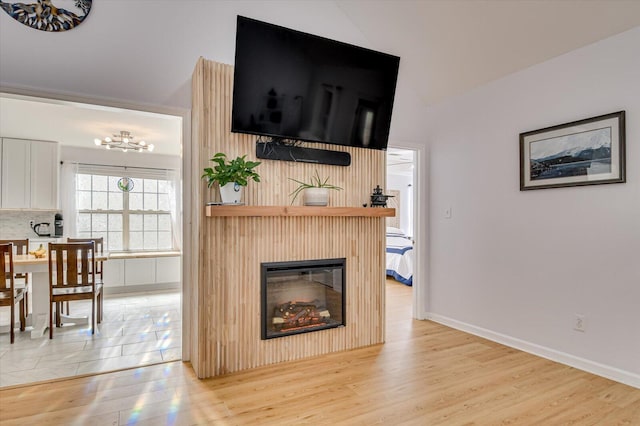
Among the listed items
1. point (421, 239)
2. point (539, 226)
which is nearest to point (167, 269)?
point (421, 239)

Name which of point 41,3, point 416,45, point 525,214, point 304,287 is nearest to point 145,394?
point 304,287

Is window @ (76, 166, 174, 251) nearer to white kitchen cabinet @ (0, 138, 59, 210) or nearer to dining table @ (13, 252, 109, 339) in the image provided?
white kitchen cabinet @ (0, 138, 59, 210)

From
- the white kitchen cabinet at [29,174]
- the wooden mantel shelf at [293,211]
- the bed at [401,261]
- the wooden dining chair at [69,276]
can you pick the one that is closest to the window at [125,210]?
the white kitchen cabinet at [29,174]

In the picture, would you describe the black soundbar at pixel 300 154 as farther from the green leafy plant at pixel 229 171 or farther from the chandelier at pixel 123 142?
the chandelier at pixel 123 142

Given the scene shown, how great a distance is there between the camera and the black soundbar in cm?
286

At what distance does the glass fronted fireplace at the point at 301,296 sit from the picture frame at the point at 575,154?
1.87m

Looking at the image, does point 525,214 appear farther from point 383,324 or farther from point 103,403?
point 103,403

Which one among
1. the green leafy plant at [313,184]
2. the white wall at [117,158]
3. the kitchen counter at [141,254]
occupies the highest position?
the white wall at [117,158]

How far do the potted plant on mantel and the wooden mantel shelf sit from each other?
87mm

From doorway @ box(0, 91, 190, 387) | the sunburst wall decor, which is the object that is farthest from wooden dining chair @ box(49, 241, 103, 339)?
the sunburst wall decor

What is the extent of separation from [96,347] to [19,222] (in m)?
3.47

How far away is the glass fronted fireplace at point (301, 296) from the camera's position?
2879 mm

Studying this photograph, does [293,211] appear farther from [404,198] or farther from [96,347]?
[404,198]

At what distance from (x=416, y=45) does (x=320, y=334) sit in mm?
2951
